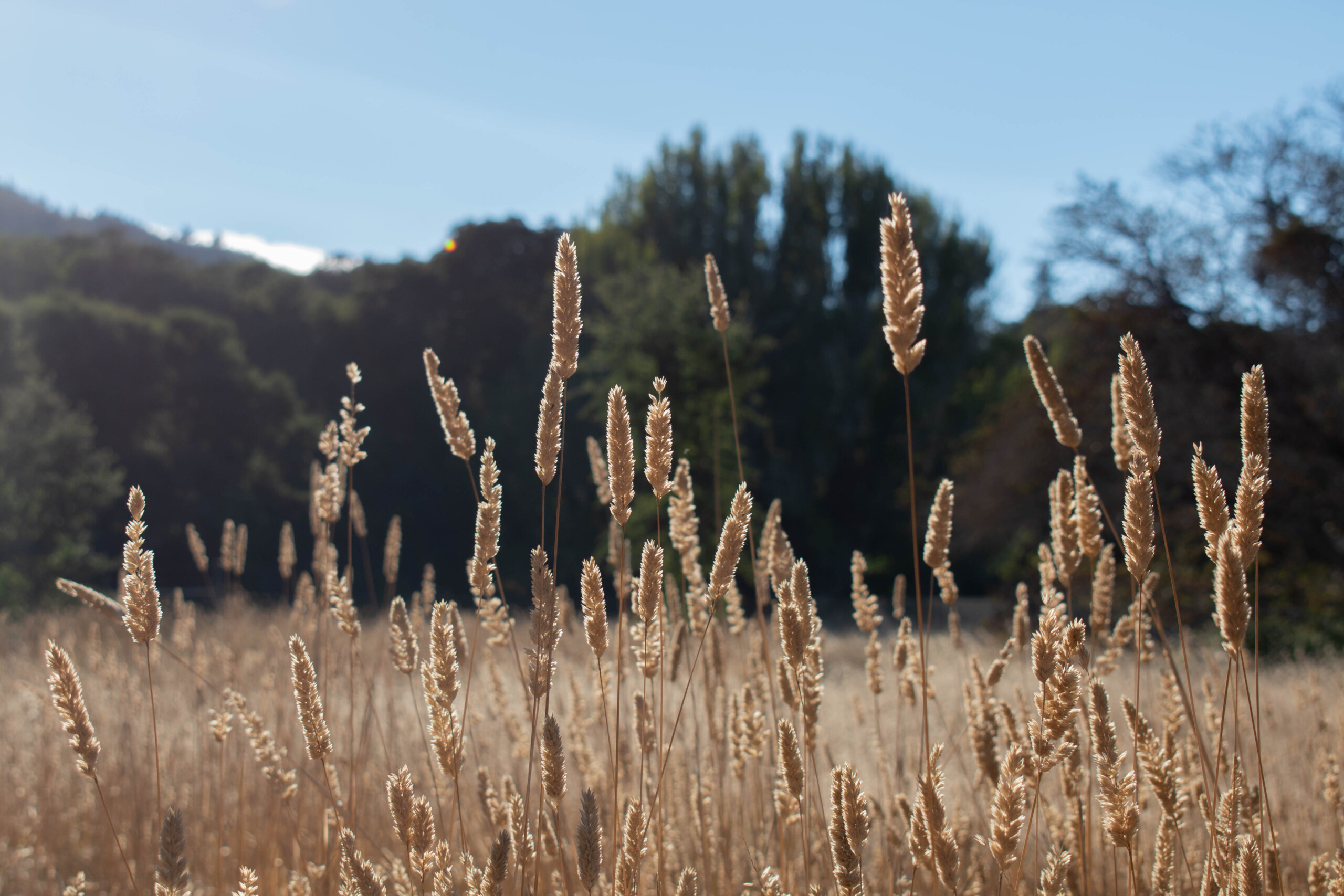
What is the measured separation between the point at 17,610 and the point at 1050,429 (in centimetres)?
1446

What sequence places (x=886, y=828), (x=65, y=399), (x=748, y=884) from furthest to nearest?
(x=65, y=399) → (x=886, y=828) → (x=748, y=884)

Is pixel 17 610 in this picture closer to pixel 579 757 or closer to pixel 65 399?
pixel 65 399

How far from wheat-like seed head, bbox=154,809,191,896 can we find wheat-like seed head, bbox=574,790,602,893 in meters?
0.43

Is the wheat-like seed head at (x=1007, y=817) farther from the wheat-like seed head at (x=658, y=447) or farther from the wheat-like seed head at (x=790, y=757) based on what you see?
the wheat-like seed head at (x=658, y=447)

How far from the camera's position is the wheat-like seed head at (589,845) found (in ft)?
3.18

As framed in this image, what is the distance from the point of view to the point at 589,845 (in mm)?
976

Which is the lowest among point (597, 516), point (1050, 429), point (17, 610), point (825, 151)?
point (17, 610)

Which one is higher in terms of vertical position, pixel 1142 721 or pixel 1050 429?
pixel 1050 429

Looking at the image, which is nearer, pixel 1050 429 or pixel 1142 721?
pixel 1142 721

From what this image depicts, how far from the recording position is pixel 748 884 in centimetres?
130

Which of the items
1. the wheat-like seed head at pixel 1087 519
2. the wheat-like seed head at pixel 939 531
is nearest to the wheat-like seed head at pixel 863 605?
the wheat-like seed head at pixel 939 531

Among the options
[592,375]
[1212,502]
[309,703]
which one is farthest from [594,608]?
[592,375]

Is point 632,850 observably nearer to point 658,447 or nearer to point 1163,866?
point 658,447

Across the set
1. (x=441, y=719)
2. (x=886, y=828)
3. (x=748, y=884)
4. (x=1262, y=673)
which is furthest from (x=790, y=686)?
(x=1262, y=673)
